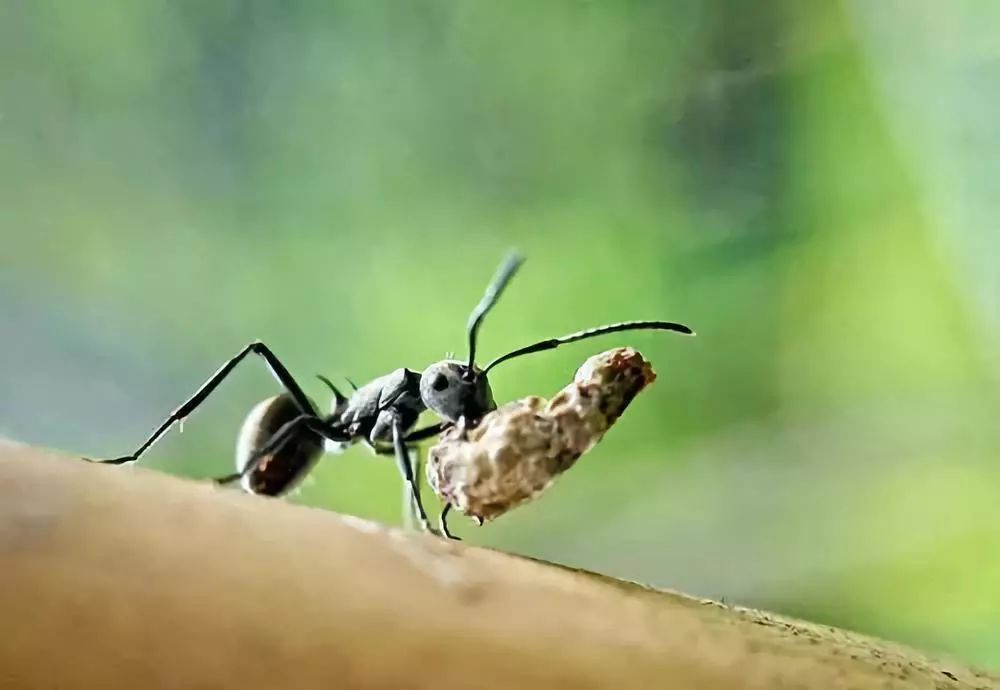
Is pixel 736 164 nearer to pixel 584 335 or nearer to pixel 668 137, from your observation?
pixel 668 137

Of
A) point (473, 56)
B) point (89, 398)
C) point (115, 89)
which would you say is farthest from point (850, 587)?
point (115, 89)

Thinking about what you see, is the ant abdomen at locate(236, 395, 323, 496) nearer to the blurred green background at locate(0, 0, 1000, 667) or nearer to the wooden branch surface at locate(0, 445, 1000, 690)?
the blurred green background at locate(0, 0, 1000, 667)

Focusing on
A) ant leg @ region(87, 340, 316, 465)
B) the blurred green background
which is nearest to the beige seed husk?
ant leg @ region(87, 340, 316, 465)

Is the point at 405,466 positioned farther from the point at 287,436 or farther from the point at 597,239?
the point at 597,239

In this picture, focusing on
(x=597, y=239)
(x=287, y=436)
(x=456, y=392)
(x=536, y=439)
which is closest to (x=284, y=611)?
(x=536, y=439)

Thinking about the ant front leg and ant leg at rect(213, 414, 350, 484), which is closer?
the ant front leg

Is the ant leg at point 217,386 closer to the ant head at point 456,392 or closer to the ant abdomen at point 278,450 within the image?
the ant abdomen at point 278,450

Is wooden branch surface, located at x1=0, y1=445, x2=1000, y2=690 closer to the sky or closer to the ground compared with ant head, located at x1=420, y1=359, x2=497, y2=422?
closer to the ground
